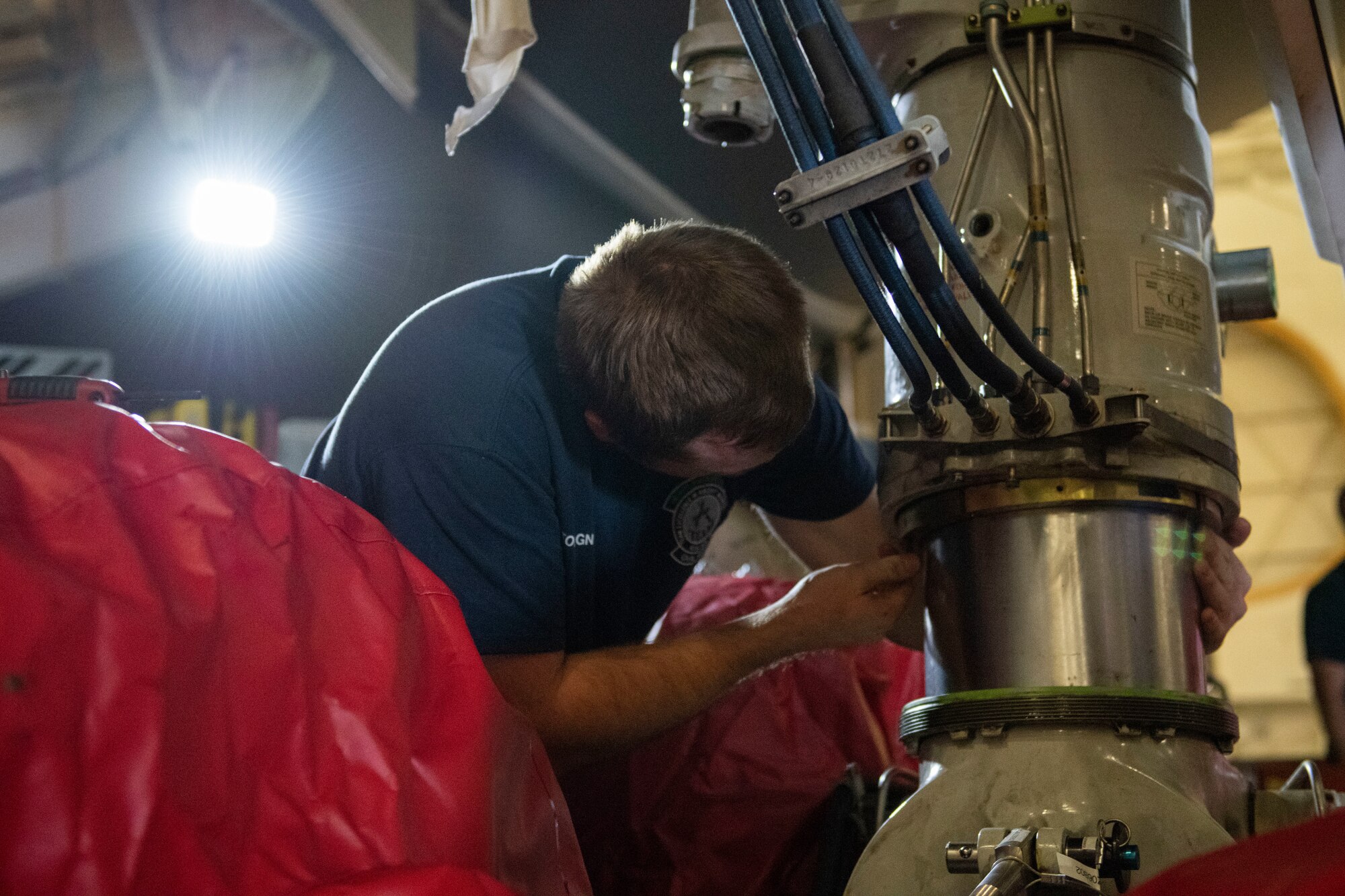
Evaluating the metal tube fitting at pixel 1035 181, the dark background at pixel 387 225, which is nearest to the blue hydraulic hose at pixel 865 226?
the metal tube fitting at pixel 1035 181

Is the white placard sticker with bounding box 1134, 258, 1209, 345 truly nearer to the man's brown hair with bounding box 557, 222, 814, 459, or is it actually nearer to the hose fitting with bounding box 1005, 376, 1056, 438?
the hose fitting with bounding box 1005, 376, 1056, 438

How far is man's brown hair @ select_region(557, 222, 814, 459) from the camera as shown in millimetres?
1068

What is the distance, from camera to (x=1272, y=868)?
1.61 ft

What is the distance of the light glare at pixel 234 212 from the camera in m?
2.76

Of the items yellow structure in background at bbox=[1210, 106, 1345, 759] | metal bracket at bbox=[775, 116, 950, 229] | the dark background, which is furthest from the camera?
yellow structure in background at bbox=[1210, 106, 1345, 759]

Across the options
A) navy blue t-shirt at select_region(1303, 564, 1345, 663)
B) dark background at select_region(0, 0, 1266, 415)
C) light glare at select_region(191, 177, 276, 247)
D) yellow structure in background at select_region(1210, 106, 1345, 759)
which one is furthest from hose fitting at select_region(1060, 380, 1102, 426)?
yellow structure in background at select_region(1210, 106, 1345, 759)

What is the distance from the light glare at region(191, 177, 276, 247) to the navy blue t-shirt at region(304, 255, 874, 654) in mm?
1675

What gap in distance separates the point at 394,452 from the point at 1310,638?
214 cm

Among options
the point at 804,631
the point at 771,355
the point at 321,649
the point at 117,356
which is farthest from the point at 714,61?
the point at 117,356

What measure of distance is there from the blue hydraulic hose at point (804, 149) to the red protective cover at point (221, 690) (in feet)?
1.14

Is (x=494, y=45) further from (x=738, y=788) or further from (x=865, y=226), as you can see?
(x=738, y=788)

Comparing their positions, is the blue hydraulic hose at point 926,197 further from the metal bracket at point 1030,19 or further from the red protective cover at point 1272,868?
the red protective cover at point 1272,868

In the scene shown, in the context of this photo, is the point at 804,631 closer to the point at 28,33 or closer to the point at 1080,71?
the point at 1080,71

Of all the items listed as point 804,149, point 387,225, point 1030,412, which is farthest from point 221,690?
point 387,225
